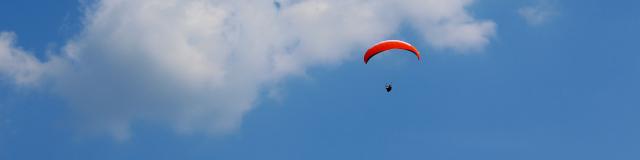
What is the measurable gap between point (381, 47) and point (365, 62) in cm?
212

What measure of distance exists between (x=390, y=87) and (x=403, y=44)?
7025mm

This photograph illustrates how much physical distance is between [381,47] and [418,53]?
3.57 metres

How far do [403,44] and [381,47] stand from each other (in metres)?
2.08

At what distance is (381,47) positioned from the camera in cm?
10300

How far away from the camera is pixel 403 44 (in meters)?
103

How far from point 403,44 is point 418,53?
1711 mm

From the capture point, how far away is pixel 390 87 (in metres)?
109

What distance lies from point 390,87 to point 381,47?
7023 mm

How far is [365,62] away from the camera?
340 feet

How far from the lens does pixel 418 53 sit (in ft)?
340
